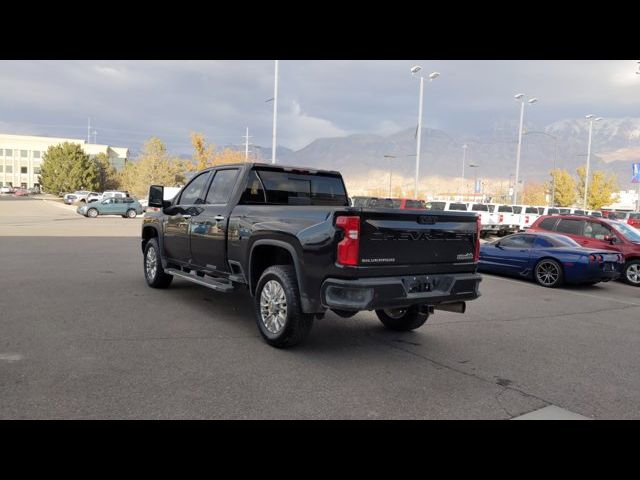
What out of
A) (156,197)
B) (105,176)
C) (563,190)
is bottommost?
(156,197)

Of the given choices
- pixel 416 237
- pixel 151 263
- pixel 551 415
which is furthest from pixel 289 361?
pixel 151 263

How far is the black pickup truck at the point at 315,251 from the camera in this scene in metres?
4.89

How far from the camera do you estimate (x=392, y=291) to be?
4980 mm

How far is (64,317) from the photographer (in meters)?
6.70

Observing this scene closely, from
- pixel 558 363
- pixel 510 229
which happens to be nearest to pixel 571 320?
pixel 558 363

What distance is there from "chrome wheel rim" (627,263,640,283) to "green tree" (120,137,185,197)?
6296 cm

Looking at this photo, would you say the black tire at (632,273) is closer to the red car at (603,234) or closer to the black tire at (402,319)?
the red car at (603,234)

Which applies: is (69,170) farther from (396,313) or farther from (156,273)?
(396,313)

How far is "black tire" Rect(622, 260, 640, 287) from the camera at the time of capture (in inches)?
498

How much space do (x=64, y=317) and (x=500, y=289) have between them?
27.1ft

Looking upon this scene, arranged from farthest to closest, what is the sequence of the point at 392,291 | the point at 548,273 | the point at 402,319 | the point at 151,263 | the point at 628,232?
the point at 628,232 < the point at 548,273 < the point at 151,263 < the point at 402,319 < the point at 392,291

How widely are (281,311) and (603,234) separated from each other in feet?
37.3

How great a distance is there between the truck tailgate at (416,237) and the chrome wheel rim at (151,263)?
5111mm

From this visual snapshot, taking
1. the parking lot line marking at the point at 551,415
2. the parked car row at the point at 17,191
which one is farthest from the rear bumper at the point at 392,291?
the parked car row at the point at 17,191
